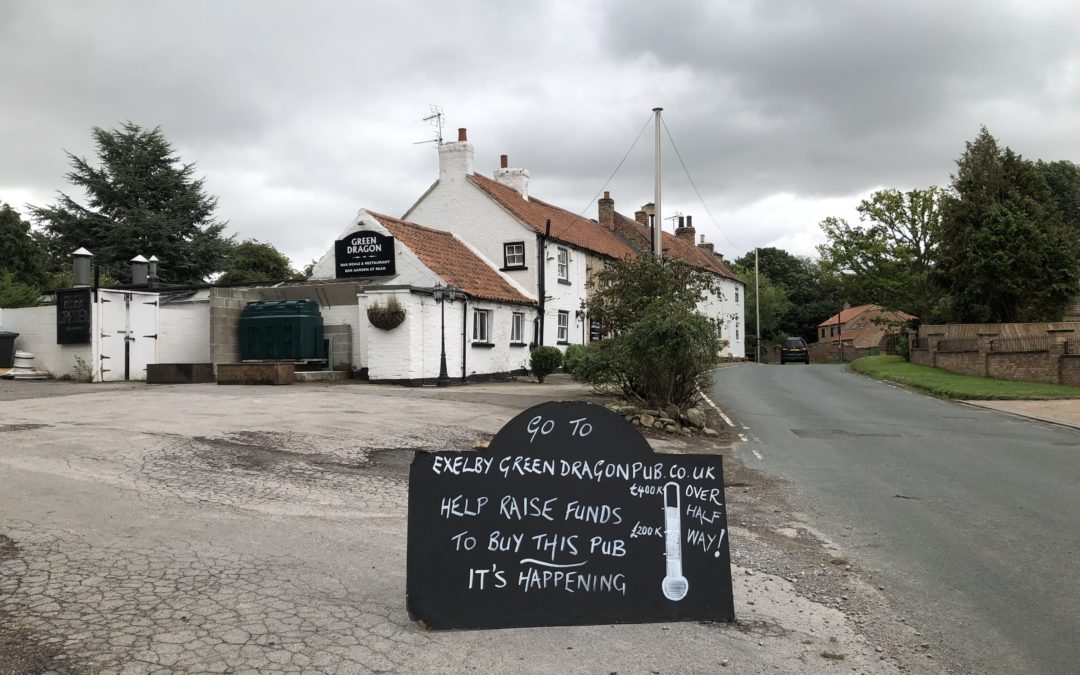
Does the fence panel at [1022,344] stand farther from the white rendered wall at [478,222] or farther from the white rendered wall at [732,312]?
the white rendered wall at [732,312]

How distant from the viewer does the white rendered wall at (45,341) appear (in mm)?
19109

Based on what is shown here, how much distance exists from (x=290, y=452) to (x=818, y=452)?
25.5ft

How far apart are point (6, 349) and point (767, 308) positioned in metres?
63.6

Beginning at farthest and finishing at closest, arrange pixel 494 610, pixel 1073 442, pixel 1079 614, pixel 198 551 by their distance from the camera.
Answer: pixel 1073 442 < pixel 198 551 < pixel 1079 614 < pixel 494 610

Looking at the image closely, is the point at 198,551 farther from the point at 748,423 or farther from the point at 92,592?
the point at 748,423

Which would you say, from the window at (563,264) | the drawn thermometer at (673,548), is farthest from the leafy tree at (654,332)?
the window at (563,264)

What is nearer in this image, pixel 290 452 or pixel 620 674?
pixel 620 674

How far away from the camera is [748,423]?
15367 mm

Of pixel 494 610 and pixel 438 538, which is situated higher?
pixel 438 538

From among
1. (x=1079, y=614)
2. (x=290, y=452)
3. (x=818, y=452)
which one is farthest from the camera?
(x=818, y=452)

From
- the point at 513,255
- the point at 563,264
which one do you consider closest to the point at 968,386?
the point at 563,264

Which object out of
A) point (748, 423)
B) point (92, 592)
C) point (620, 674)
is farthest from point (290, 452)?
point (748, 423)

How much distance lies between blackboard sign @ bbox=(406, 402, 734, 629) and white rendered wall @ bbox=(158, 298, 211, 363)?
755 inches

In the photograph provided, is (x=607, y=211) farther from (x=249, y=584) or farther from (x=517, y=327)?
(x=249, y=584)
